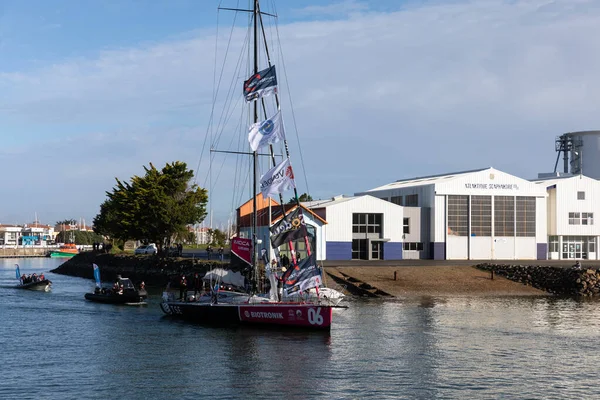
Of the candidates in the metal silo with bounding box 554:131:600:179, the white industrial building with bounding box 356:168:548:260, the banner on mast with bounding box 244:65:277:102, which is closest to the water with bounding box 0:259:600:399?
the banner on mast with bounding box 244:65:277:102

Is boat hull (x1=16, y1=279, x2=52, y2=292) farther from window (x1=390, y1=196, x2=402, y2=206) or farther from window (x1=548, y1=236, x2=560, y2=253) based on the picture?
window (x1=548, y1=236, x2=560, y2=253)

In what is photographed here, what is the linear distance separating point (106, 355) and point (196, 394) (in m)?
9.51

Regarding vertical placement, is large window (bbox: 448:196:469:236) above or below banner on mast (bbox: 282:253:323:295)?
above

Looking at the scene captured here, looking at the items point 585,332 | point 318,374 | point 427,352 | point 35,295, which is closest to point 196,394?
point 318,374

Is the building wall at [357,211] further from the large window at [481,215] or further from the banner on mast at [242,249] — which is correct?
the banner on mast at [242,249]

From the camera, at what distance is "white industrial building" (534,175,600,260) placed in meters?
91.1

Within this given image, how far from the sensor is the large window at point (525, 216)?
288 feet

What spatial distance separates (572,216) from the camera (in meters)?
91.8

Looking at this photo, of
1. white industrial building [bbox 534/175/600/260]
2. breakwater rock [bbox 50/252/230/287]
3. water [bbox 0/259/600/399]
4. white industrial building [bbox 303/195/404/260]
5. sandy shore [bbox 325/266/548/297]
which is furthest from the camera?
white industrial building [bbox 534/175/600/260]

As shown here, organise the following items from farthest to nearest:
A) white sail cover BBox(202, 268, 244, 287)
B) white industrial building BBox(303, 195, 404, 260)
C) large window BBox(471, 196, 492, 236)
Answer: large window BBox(471, 196, 492, 236) < white industrial building BBox(303, 195, 404, 260) < white sail cover BBox(202, 268, 244, 287)

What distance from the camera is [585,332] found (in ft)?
146

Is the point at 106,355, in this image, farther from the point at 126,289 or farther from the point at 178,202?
the point at 178,202

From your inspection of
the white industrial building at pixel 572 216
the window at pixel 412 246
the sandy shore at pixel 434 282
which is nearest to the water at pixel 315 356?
the sandy shore at pixel 434 282

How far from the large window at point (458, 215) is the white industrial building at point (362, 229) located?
19.4 ft
